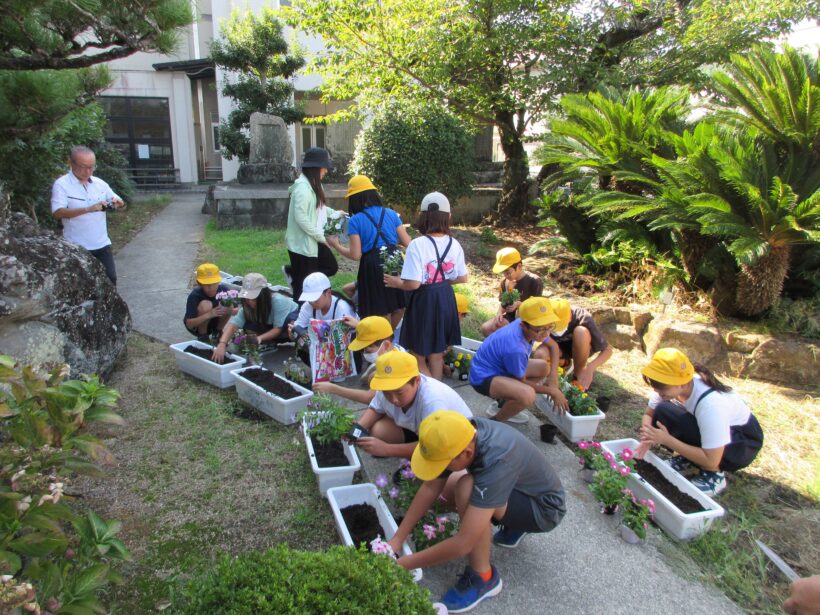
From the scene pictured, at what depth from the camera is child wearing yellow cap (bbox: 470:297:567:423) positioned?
329cm

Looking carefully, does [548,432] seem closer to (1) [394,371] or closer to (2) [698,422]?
(2) [698,422]

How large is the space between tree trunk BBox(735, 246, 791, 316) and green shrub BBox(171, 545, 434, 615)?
4.46 metres

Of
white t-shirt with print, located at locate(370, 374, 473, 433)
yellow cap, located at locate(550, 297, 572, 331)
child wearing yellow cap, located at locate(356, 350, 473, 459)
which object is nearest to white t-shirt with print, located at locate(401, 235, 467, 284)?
yellow cap, located at locate(550, 297, 572, 331)

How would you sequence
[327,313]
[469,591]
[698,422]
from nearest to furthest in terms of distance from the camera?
[469,591] → [698,422] → [327,313]

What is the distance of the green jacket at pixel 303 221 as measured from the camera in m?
4.64

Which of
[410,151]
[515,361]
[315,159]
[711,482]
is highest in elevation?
[410,151]

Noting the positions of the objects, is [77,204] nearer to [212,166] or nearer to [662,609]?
[662,609]

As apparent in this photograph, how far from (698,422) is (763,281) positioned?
2.53 meters

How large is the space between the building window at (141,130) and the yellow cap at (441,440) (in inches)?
729

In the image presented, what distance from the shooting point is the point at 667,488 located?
311cm

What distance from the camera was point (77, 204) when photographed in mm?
4734

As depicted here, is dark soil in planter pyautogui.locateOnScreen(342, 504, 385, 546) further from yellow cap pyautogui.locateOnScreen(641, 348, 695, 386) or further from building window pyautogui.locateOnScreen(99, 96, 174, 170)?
building window pyautogui.locateOnScreen(99, 96, 174, 170)

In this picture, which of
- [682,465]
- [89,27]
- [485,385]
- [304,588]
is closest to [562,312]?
[485,385]

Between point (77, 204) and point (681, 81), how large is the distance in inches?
311
